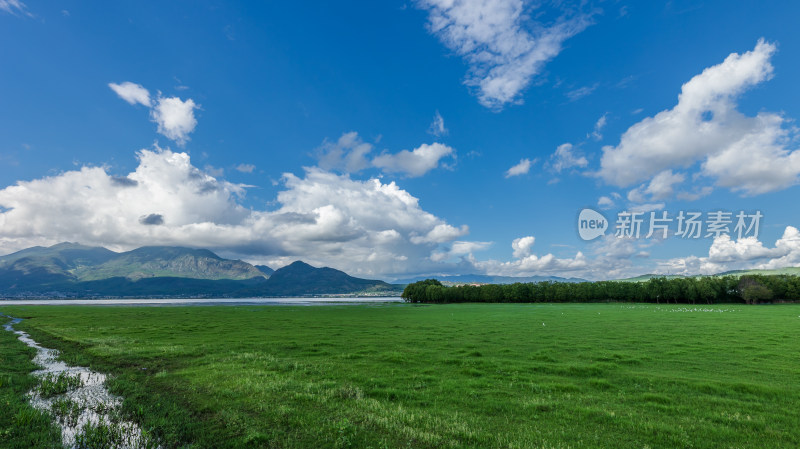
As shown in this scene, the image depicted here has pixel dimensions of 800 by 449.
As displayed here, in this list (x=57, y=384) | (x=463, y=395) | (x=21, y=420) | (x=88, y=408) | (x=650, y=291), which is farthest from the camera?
(x=650, y=291)

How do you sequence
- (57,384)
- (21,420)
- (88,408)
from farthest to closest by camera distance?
1. (57,384)
2. (88,408)
3. (21,420)

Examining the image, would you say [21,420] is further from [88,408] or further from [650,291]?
[650,291]

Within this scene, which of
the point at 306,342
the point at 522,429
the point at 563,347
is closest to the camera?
the point at 522,429

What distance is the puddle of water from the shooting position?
1136cm

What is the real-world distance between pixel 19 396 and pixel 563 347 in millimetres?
35078

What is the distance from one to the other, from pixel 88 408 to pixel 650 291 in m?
184

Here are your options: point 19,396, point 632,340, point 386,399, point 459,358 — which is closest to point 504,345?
point 459,358

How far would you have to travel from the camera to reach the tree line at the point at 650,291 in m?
131

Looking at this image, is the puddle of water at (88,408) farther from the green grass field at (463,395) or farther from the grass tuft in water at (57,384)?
the green grass field at (463,395)

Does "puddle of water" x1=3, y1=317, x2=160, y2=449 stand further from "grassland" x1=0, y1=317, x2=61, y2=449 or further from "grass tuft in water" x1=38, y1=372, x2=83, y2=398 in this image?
"grassland" x1=0, y1=317, x2=61, y2=449

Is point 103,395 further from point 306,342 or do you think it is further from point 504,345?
point 504,345

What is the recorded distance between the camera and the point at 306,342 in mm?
32875

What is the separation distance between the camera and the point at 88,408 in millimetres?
14477

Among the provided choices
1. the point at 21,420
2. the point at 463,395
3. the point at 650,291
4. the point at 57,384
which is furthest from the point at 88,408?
the point at 650,291
